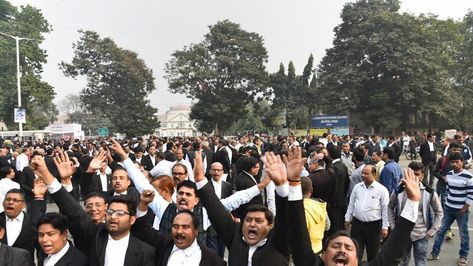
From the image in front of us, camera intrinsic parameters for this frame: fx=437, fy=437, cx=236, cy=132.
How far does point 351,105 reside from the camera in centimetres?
3344

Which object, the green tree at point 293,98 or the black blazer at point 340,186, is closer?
the black blazer at point 340,186

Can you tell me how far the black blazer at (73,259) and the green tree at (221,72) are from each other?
3367 cm

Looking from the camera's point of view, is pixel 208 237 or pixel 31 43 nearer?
pixel 208 237

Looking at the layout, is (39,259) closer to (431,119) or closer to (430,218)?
(430,218)

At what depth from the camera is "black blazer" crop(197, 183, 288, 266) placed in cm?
281

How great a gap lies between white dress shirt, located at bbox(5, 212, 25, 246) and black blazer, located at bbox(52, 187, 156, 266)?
850mm

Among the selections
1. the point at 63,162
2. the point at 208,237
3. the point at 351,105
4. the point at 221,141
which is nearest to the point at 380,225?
the point at 208,237

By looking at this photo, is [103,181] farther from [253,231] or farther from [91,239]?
[253,231]

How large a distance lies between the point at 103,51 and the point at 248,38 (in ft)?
51.3

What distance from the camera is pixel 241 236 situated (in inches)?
128

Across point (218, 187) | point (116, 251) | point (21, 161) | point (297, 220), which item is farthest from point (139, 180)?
point (21, 161)

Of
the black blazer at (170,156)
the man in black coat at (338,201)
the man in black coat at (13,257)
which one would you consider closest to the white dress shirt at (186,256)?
the man in black coat at (13,257)

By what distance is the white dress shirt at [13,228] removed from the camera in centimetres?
414

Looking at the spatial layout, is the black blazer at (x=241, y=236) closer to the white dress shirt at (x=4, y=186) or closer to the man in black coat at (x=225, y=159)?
the white dress shirt at (x=4, y=186)
